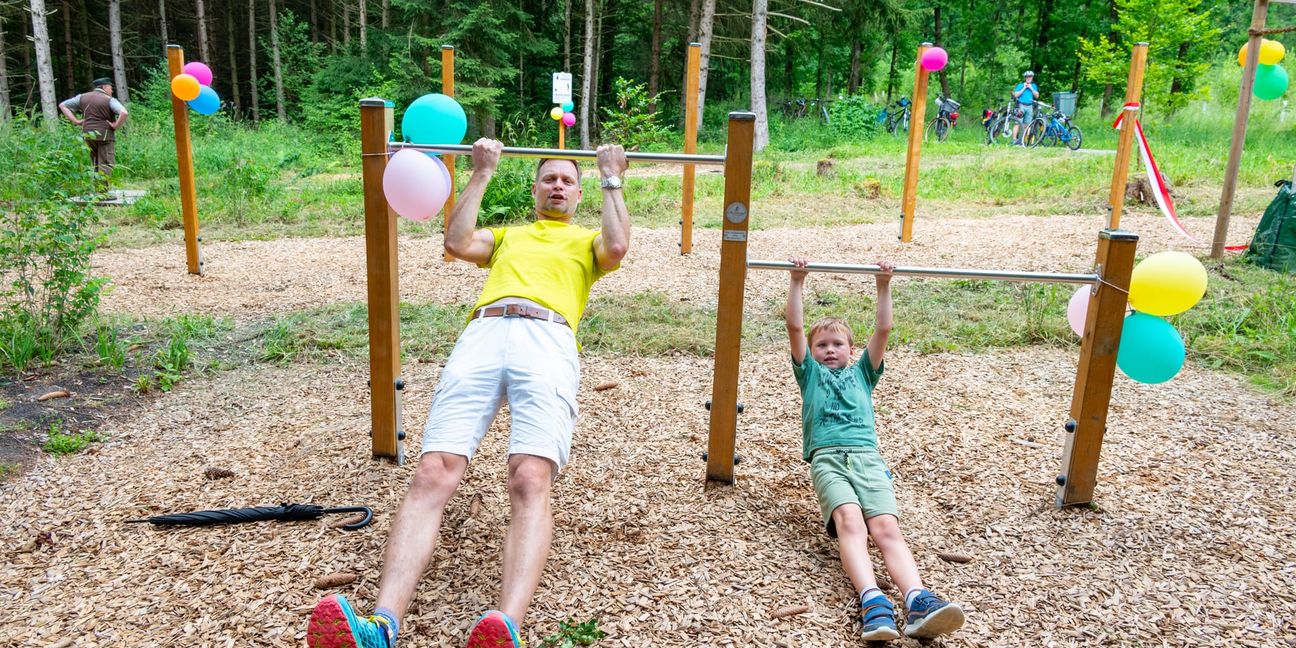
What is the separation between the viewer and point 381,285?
3.08 metres

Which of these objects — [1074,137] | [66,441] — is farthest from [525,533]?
[1074,137]

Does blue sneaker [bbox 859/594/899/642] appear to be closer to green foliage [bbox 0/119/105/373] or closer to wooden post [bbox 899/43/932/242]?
green foliage [bbox 0/119/105/373]

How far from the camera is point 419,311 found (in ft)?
18.9

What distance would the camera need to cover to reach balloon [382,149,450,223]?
2.68m

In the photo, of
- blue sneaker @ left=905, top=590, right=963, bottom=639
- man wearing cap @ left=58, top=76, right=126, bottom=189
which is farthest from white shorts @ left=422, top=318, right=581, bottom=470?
man wearing cap @ left=58, top=76, right=126, bottom=189

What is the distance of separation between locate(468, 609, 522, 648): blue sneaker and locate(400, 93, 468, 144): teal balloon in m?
2.04

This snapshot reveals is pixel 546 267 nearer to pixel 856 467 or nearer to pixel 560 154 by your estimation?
pixel 560 154

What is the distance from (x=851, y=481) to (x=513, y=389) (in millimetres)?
1187

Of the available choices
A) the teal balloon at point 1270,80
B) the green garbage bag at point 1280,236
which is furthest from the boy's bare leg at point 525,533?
the teal balloon at point 1270,80

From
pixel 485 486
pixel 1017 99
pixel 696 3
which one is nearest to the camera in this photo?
pixel 485 486

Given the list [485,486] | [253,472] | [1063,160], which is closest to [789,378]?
[485,486]

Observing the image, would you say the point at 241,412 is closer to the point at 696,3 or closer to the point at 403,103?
the point at 403,103

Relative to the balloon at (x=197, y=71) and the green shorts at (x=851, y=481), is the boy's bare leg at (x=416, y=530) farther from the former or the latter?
the balloon at (x=197, y=71)

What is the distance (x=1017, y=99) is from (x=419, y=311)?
15.8 meters
